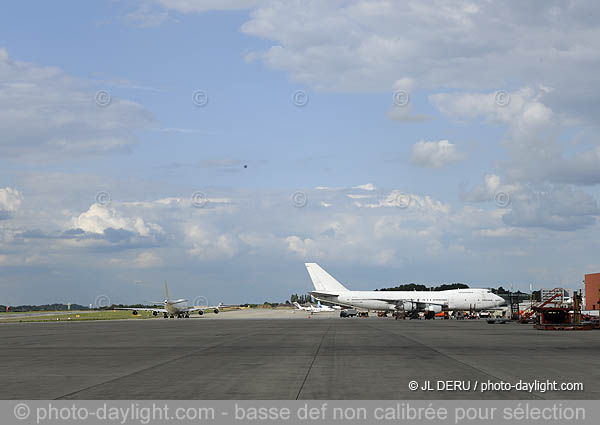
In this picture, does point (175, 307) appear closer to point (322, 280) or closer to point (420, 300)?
point (322, 280)

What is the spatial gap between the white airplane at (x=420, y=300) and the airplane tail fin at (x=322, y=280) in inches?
45.3

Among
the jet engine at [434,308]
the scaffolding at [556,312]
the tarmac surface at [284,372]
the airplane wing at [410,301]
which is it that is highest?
the tarmac surface at [284,372]

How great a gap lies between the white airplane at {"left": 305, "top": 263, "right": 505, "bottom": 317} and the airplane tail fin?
3.77 feet

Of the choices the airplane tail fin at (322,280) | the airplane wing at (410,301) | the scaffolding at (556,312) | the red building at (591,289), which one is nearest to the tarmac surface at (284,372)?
the scaffolding at (556,312)

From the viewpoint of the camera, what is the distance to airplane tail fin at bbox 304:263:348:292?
119875 mm

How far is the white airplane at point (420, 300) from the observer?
106 m

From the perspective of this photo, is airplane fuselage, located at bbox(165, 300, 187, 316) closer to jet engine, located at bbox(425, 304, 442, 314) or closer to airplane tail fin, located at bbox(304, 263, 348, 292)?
airplane tail fin, located at bbox(304, 263, 348, 292)

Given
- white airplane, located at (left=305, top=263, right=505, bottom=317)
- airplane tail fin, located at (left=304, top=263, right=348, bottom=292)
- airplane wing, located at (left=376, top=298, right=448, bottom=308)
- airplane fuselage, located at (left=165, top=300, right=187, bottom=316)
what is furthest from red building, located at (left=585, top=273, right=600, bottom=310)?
airplane fuselage, located at (left=165, top=300, right=187, bottom=316)

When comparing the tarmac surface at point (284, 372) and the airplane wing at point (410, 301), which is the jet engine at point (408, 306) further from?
the tarmac surface at point (284, 372)

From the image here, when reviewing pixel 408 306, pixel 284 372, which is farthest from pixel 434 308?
pixel 284 372
